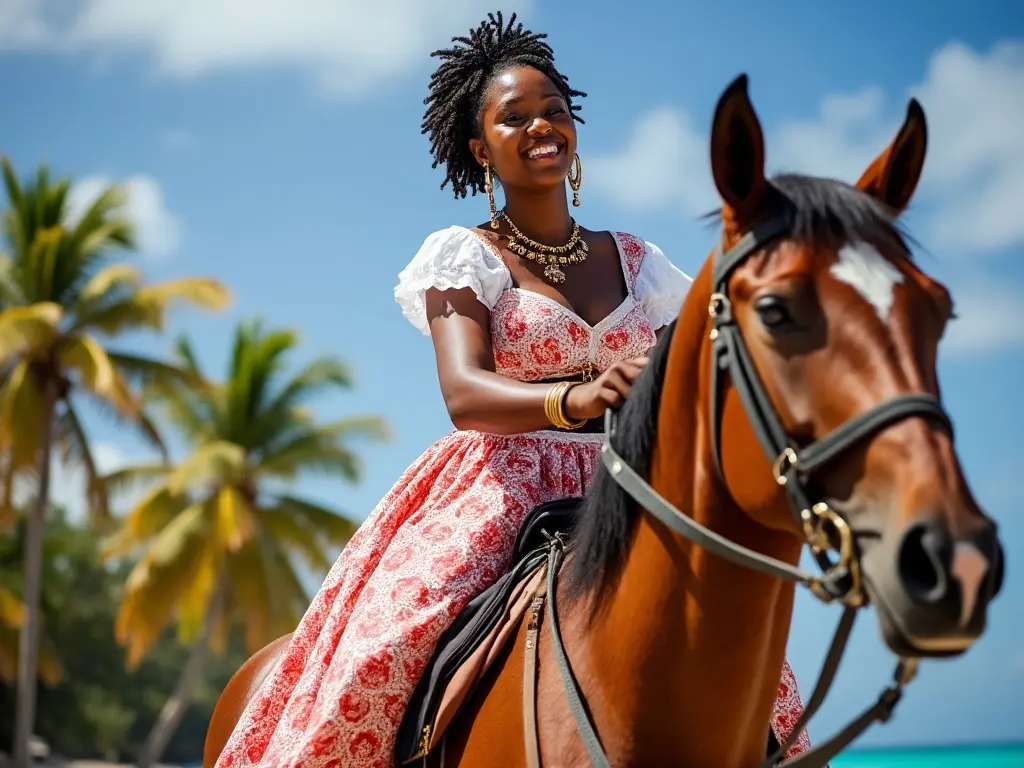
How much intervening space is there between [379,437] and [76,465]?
703cm

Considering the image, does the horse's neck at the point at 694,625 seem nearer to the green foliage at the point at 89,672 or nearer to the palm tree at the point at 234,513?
the palm tree at the point at 234,513

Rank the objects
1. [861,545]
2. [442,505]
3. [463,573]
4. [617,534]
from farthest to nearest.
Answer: [442,505] < [463,573] < [617,534] < [861,545]

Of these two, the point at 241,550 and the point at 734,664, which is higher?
the point at 734,664

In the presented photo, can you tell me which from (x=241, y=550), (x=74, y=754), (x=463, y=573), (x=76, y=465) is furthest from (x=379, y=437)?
(x=463, y=573)

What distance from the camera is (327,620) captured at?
3.77 m

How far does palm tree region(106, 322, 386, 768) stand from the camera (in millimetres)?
26141

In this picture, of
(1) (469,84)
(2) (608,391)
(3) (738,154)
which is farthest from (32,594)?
(3) (738,154)

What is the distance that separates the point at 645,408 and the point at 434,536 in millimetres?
987

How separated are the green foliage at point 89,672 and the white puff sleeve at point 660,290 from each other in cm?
3560

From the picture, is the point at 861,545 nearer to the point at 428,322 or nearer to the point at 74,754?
the point at 428,322

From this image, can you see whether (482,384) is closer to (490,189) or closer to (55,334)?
(490,189)

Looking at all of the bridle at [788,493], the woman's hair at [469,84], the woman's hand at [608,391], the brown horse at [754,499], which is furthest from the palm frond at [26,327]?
the bridle at [788,493]

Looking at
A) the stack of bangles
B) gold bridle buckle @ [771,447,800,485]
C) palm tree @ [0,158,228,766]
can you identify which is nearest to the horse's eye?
gold bridle buckle @ [771,447,800,485]

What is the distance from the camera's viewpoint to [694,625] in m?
2.73
